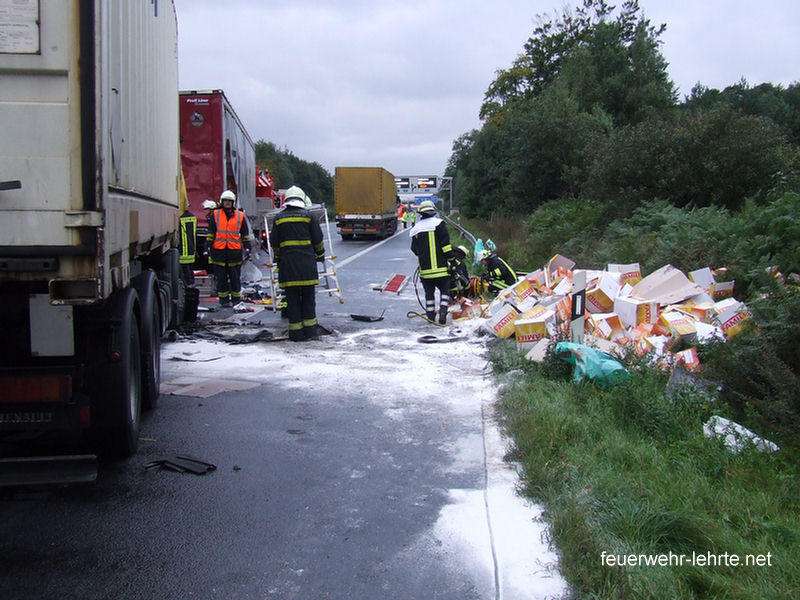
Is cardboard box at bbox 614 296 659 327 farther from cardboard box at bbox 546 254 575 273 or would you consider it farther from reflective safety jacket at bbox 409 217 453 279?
reflective safety jacket at bbox 409 217 453 279

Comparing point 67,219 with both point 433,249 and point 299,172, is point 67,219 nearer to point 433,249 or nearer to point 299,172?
point 433,249

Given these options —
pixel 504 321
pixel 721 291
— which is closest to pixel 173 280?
pixel 504 321

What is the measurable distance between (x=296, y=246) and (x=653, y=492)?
6537 millimetres

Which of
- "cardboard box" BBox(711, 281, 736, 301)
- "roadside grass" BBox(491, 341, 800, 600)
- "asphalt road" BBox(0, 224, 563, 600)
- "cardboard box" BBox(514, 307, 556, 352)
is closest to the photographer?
"roadside grass" BBox(491, 341, 800, 600)

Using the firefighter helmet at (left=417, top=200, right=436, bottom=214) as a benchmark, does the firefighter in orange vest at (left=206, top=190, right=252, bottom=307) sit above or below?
below

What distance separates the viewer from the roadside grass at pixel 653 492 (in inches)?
133

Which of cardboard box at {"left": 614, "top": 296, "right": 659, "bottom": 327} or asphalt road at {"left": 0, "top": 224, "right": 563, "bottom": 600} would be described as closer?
asphalt road at {"left": 0, "top": 224, "right": 563, "bottom": 600}

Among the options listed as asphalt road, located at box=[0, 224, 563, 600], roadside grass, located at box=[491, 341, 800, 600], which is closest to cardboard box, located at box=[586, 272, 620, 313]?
asphalt road, located at box=[0, 224, 563, 600]

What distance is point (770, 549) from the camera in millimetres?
3600

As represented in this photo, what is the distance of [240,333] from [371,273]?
8.91 m

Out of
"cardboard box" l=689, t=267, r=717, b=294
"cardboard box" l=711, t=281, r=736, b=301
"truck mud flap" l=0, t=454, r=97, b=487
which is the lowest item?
"truck mud flap" l=0, t=454, r=97, b=487

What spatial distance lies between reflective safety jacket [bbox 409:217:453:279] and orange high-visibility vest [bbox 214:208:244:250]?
3.35 m

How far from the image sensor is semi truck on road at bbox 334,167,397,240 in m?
35.6

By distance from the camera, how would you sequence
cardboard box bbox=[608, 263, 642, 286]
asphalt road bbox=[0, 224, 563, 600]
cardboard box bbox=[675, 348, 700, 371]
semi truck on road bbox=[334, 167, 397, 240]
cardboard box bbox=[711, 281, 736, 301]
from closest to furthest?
asphalt road bbox=[0, 224, 563, 600]
cardboard box bbox=[675, 348, 700, 371]
cardboard box bbox=[711, 281, 736, 301]
cardboard box bbox=[608, 263, 642, 286]
semi truck on road bbox=[334, 167, 397, 240]
